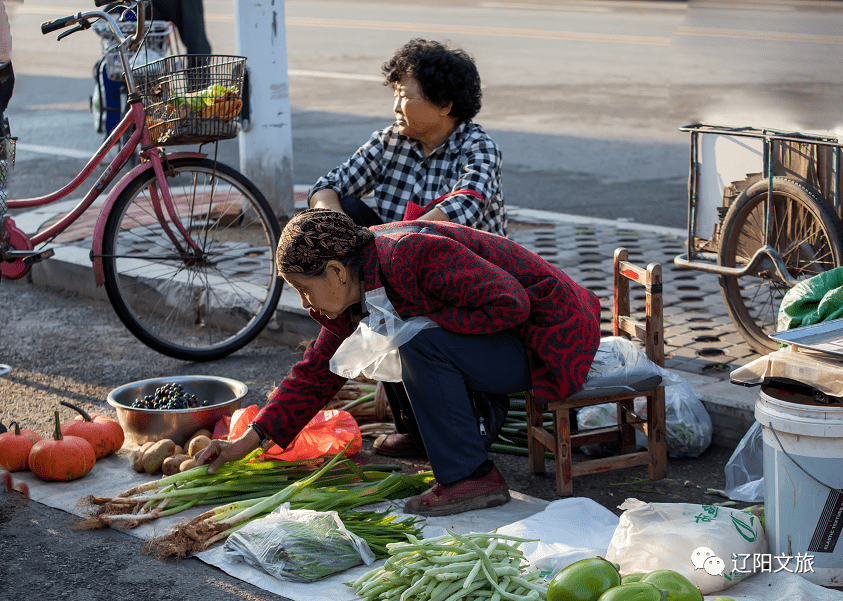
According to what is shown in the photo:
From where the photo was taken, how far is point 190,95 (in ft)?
13.3

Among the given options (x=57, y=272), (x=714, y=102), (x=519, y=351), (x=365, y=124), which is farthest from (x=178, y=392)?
(x=714, y=102)

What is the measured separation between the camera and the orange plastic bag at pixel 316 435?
3312 millimetres

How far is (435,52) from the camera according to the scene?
3.65 meters

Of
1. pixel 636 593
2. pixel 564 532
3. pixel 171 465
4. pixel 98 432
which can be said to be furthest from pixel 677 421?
pixel 98 432

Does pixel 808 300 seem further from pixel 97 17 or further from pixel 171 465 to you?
pixel 97 17

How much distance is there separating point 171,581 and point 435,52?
2119 mm

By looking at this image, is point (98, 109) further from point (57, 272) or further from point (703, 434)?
point (703, 434)

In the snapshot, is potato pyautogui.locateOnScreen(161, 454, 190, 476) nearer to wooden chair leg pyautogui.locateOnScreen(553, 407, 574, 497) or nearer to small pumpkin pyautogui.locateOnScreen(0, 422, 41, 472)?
small pumpkin pyautogui.locateOnScreen(0, 422, 41, 472)

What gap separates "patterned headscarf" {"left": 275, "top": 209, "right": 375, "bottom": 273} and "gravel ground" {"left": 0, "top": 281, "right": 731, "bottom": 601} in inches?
35.1

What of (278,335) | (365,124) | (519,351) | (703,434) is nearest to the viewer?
(519,351)

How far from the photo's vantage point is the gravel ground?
264 cm

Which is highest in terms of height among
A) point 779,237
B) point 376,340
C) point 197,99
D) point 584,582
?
point 197,99

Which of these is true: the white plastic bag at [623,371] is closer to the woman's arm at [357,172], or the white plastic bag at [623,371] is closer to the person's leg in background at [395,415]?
the person's leg in background at [395,415]

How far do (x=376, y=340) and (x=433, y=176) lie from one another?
3.88 feet
